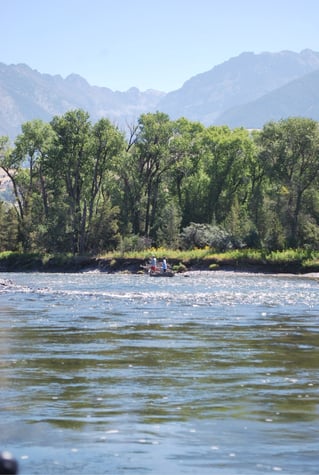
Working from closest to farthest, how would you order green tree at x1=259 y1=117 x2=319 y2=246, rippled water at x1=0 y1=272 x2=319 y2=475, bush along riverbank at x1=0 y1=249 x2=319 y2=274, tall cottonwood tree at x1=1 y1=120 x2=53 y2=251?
rippled water at x1=0 y1=272 x2=319 y2=475
bush along riverbank at x1=0 y1=249 x2=319 y2=274
green tree at x1=259 y1=117 x2=319 y2=246
tall cottonwood tree at x1=1 y1=120 x2=53 y2=251

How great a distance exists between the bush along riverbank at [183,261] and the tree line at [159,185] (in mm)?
3761

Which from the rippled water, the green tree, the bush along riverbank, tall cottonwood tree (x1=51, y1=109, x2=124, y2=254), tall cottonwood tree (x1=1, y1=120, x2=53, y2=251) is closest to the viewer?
the rippled water

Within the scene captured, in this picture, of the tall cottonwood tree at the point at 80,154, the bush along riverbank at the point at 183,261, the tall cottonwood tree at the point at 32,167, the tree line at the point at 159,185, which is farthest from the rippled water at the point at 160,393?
the tall cottonwood tree at the point at 32,167

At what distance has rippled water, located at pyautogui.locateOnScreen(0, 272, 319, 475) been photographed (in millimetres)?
10023

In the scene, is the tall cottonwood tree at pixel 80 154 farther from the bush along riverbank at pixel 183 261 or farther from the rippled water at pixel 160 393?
the rippled water at pixel 160 393

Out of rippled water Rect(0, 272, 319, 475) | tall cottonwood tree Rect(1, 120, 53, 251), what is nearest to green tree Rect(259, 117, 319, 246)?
tall cottonwood tree Rect(1, 120, 53, 251)

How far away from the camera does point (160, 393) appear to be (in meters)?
14.2

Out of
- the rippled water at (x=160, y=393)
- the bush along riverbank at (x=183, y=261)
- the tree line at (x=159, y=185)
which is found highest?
the tree line at (x=159, y=185)

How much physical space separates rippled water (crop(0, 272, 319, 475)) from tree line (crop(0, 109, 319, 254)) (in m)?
52.5

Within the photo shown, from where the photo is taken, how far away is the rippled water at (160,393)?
10.0 metres

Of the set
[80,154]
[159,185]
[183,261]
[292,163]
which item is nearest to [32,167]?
[80,154]

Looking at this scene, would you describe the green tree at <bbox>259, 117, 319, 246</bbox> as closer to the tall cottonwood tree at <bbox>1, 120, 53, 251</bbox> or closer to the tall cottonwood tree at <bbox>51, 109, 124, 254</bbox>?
the tall cottonwood tree at <bbox>51, 109, 124, 254</bbox>

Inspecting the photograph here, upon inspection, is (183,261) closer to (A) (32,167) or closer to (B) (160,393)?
(A) (32,167)

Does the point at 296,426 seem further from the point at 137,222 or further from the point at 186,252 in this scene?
the point at 137,222
